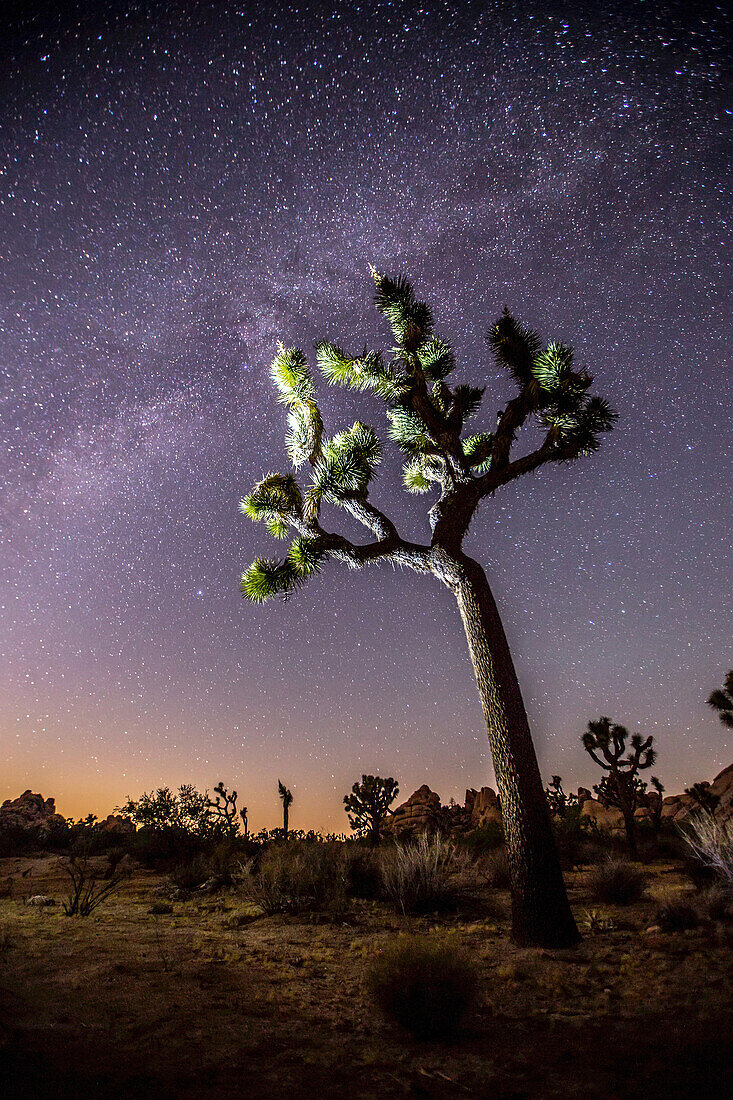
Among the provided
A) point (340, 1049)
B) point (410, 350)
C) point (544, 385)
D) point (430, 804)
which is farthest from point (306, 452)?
point (430, 804)

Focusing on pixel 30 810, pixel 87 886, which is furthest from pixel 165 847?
pixel 30 810

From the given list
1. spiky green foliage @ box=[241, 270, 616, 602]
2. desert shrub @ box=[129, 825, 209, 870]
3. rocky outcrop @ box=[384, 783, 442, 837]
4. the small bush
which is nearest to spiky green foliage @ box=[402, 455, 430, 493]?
spiky green foliage @ box=[241, 270, 616, 602]

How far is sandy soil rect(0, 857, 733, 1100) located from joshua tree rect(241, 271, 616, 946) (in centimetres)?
137

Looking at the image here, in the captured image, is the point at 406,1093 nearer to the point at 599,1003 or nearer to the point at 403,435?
the point at 599,1003

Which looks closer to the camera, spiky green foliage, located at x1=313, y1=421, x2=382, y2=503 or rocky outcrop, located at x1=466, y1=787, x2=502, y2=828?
spiky green foliage, located at x1=313, y1=421, x2=382, y2=503

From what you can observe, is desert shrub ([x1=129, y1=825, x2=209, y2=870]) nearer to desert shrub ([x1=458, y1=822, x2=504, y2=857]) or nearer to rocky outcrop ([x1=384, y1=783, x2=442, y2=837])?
desert shrub ([x1=458, y1=822, x2=504, y2=857])

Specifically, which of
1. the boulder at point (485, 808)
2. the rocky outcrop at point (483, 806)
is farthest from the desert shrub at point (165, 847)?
the boulder at point (485, 808)

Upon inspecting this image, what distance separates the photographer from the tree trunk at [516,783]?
5.75 m

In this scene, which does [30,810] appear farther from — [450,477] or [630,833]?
[450,477]

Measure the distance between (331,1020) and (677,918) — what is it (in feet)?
14.5

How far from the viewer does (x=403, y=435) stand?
9.55 m

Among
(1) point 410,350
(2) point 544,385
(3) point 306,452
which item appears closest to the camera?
(2) point 544,385

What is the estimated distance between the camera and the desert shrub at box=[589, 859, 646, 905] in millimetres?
7953

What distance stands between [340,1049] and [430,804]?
3065cm
